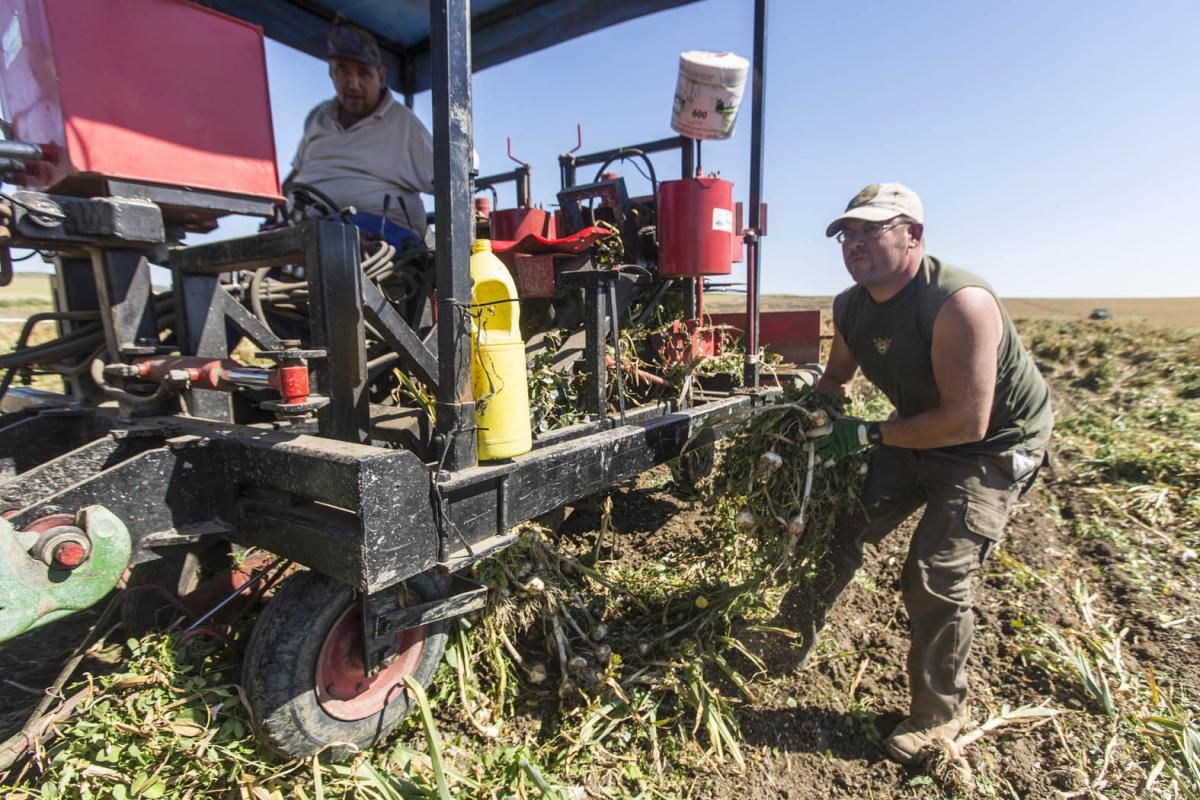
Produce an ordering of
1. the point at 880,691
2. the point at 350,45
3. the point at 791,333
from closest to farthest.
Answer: the point at 880,691 < the point at 350,45 < the point at 791,333

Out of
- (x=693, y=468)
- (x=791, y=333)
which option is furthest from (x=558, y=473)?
(x=791, y=333)

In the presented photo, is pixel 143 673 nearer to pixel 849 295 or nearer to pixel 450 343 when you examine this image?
pixel 450 343

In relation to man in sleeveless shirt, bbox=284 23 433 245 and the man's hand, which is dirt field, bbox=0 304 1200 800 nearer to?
the man's hand

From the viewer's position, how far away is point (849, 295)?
3.13m

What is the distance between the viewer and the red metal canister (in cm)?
345

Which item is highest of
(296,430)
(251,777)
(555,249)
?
(555,249)

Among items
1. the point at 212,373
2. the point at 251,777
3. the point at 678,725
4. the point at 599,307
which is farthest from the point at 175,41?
the point at 678,725

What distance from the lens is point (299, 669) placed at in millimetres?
2020

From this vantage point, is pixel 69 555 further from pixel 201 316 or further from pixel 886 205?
pixel 886 205

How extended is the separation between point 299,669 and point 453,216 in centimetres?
147

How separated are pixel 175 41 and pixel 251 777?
2428 millimetres

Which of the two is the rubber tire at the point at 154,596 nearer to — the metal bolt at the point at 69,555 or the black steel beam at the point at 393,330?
the metal bolt at the point at 69,555

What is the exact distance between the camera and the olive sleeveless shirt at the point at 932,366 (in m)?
2.60

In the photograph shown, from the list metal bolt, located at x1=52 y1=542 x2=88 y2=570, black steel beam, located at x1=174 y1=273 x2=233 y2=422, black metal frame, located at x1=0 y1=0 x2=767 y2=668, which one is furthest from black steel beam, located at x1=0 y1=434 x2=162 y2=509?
black steel beam, located at x1=174 y1=273 x2=233 y2=422
